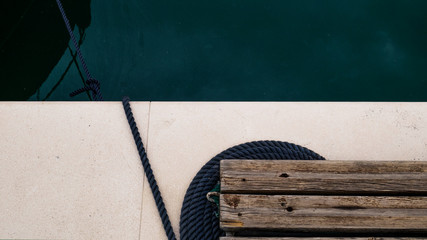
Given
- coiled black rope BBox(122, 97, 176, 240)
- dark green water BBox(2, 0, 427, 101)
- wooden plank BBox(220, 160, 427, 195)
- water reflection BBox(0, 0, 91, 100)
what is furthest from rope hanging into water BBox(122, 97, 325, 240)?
water reflection BBox(0, 0, 91, 100)

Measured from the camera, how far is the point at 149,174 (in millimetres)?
1403

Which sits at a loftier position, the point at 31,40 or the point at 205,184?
the point at 31,40

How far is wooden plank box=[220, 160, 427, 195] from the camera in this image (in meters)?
1.19

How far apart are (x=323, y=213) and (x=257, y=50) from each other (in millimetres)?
1963

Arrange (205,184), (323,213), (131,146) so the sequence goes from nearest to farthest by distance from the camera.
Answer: (323,213) → (205,184) → (131,146)

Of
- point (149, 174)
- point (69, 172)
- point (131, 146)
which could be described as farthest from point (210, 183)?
point (69, 172)

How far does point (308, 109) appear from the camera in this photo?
1.58 metres

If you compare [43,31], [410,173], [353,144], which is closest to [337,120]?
[353,144]

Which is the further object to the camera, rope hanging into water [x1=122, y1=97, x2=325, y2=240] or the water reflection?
the water reflection

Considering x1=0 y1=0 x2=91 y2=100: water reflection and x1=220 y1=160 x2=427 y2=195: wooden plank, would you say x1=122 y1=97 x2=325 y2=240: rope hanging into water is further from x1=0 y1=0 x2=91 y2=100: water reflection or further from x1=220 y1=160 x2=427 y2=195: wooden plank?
x1=0 y1=0 x2=91 y2=100: water reflection

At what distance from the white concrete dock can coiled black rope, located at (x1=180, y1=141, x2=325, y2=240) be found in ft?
0.25

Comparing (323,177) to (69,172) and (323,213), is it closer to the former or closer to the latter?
(323,213)

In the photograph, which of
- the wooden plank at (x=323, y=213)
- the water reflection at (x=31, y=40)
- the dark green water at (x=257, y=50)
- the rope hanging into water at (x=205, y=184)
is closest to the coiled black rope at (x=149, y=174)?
the rope hanging into water at (x=205, y=184)

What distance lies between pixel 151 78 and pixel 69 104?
129 cm
